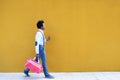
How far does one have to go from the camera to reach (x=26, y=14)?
12.3 m

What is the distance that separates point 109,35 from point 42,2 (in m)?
2.46

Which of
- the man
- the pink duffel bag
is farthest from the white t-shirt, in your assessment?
the pink duffel bag

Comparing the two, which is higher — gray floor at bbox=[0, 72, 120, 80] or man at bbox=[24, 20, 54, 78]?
man at bbox=[24, 20, 54, 78]

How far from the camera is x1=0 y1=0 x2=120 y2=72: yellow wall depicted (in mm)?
12305

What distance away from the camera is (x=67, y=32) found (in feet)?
40.5

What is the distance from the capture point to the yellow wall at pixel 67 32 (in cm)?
1230

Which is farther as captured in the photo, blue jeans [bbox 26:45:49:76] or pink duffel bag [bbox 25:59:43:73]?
blue jeans [bbox 26:45:49:76]

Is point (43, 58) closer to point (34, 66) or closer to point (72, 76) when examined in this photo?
point (34, 66)

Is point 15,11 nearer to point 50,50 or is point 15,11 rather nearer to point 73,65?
point 50,50

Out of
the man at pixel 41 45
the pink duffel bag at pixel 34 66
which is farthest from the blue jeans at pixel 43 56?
the pink duffel bag at pixel 34 66

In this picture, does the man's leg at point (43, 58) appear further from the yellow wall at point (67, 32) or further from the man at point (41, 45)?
the yellow wall at point (67, 32)

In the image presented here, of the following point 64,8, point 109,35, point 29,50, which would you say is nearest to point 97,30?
point 109,35

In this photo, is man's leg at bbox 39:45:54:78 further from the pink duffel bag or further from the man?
the pink duffel bag

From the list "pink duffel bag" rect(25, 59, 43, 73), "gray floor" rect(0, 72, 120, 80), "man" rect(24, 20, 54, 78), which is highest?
"man" rect(24, 20, 54, 78)
